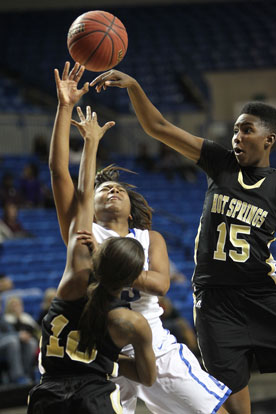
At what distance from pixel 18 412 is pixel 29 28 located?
42.2 ft

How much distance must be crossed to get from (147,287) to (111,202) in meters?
0.48

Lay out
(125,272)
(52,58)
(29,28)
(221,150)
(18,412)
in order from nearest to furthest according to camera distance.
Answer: (125,272)
(221,150)
(18,412)
(52,58)
(29,28)

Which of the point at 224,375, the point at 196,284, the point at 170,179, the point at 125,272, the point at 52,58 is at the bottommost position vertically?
the point at 170,179

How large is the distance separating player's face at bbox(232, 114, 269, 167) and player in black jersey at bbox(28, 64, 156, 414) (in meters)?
1.05

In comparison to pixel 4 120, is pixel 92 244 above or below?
above

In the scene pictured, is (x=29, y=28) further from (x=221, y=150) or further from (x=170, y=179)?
(x=221, y=150)

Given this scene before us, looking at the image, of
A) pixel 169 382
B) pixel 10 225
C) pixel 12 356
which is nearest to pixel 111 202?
pixel 169 382

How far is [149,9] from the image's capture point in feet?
57.6

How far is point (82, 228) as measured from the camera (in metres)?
2.61

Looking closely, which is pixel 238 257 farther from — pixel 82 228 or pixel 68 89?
pixel 68 89

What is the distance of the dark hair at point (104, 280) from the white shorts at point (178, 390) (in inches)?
21.3

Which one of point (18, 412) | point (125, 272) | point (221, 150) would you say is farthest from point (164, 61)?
point (125, 272)

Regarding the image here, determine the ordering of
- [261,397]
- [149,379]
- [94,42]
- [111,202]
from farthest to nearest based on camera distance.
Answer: [261,397]
[94,42]
[111,202]
[149,379]

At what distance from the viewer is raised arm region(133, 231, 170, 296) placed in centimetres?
275
